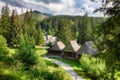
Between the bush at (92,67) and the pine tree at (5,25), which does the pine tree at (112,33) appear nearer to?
the bush at (92,67)

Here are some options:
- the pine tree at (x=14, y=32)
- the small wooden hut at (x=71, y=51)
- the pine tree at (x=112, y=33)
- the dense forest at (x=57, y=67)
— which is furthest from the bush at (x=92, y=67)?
the pine tree at (x=14, y=32)

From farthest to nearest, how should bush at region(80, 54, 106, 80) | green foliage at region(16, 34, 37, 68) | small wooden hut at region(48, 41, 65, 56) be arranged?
1. small wooden hut at region(48, 41, 65, 56)
2. bush at region(80, 54, 106, 80)
3. green foliage at region(16, 34, 37, 68)

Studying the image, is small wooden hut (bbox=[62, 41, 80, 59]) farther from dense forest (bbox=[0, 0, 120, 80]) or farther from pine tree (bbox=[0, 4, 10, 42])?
pine tree (bbox=[0, 4, 10, 42])

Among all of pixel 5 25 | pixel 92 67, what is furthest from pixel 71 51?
pixel 5 25

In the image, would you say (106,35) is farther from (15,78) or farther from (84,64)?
(84,64)

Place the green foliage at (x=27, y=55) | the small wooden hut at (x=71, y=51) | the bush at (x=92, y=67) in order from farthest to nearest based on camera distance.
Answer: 1. the small wooden hut at (x=71, y=51)
2. the bush at (x=92, y=67)
3. the green foliage at (x=27, y=55)

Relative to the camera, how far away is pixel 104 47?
47.4 ft

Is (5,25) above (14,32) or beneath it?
above

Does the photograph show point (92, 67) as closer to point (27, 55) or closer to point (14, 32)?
point (27, 55)

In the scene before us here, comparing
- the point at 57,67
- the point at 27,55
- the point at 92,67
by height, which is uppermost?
the point at 27,55

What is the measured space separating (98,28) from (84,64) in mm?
29333

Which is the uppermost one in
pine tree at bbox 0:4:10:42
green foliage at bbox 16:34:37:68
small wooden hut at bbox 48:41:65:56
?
pine tree at bbox 0:4:10:42

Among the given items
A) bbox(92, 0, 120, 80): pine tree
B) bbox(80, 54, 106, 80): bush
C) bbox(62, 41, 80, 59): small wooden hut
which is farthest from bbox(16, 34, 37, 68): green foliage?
bbox(62, 41, 80, 59): small wooden hut

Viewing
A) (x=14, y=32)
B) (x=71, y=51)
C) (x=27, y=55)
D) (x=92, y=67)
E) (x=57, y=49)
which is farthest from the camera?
(x=14, y=32)
